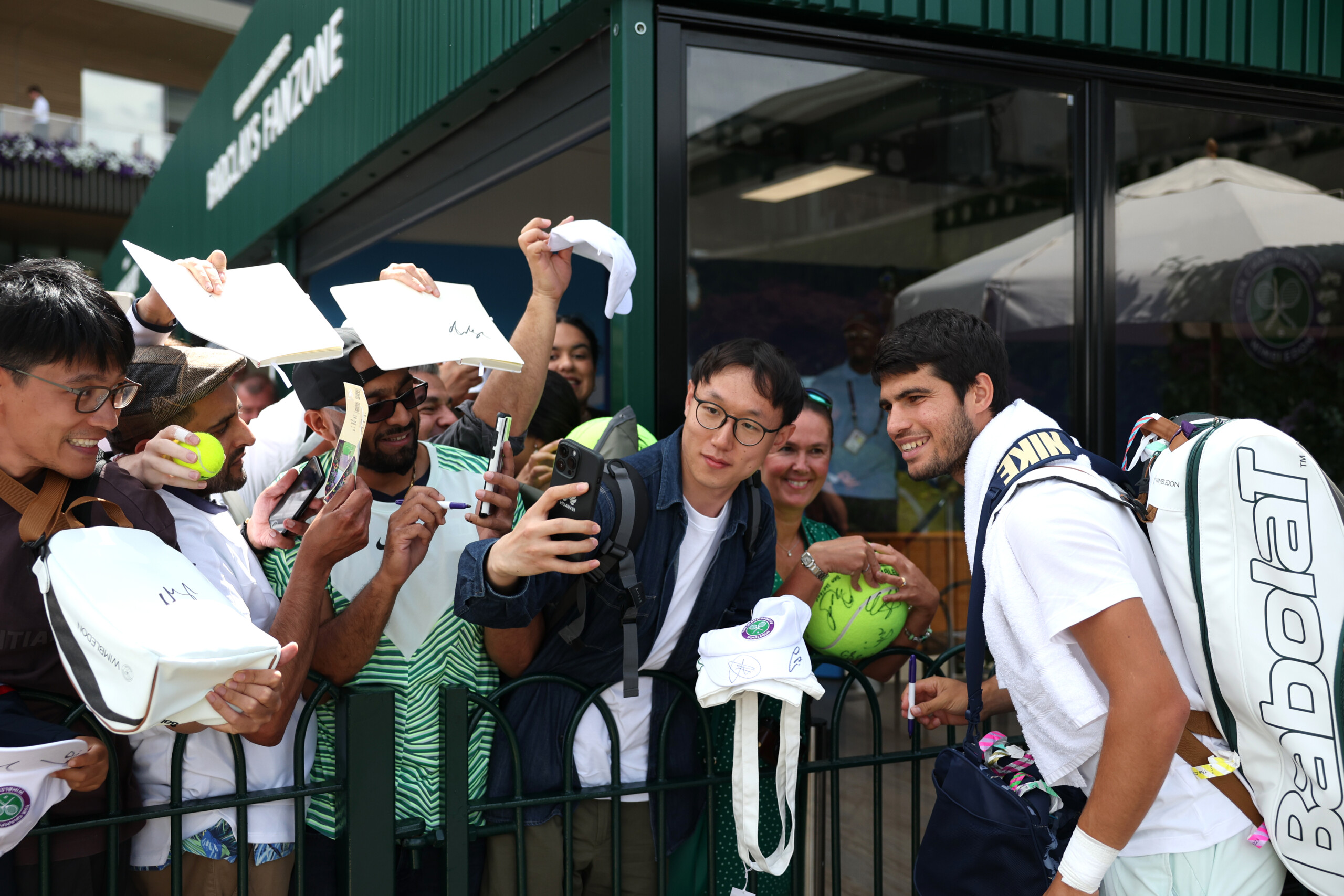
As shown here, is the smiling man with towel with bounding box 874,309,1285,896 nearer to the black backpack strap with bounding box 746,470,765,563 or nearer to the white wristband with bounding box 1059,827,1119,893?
the white wristband with bounding box 1059,827,1119,893

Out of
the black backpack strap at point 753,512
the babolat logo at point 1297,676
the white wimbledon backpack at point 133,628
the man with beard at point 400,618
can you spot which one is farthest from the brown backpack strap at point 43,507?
the babolat logo at point 1297,676

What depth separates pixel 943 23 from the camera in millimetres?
3697

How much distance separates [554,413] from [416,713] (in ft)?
5.02

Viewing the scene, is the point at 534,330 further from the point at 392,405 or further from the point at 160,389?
the point at 160,389

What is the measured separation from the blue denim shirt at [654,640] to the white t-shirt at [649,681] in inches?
0.8

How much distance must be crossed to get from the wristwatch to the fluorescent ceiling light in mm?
3600

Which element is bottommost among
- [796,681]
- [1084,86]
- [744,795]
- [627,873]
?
[627,873]

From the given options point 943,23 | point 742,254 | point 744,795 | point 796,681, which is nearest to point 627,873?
point 744,795

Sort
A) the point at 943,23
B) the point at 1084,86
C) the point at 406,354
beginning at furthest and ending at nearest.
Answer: the point at 1084,86
the point at 943,23
the point at 406,354

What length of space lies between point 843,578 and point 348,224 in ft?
18.7

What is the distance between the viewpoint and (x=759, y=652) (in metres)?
2.26

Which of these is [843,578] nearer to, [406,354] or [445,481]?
[445,481]

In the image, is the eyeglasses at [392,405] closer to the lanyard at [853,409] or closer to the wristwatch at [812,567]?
the wristwatch at [812,567]

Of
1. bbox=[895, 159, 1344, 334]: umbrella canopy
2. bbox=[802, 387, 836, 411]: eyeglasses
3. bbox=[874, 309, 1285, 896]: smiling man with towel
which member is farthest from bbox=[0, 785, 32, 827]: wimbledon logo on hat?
bbox=[895, 159, 1344, 334]: umbrella canopy
